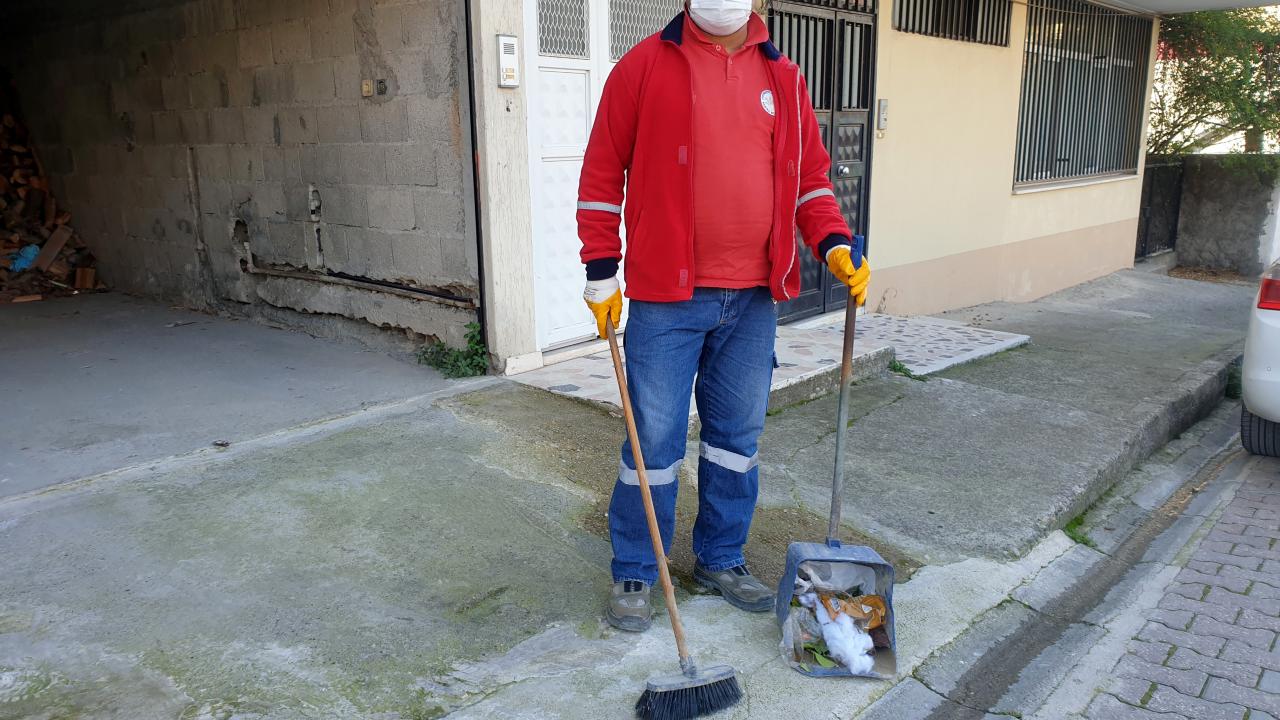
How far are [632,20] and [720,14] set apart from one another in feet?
11.0

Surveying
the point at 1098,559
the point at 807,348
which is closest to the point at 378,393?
the point at 807,348

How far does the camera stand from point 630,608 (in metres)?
3.02

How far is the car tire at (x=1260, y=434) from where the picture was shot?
533 cm

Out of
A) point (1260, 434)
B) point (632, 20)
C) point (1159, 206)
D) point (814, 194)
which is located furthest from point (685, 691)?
point (1159, 206)

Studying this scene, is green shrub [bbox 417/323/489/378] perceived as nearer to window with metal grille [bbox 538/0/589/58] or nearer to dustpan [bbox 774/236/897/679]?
window with metal grille [bbox 538/0/589/58]

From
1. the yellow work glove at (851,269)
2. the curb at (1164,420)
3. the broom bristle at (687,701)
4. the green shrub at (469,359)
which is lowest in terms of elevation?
the curb at (1164,420)

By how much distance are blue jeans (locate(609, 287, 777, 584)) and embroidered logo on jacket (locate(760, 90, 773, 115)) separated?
0.58 meters

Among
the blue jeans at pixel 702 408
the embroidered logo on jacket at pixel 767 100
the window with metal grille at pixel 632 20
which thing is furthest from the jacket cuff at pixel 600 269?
the window with metal grille at pixel 632 20

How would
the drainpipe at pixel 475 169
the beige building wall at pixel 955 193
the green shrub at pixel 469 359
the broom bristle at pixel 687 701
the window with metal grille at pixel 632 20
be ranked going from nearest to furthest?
the broom bristle at pixel 687 701 < the drainpipe at pixel 475 169 < the green shrub at pixel 469 359 < the window with metal grille at pixel 632 20 < the beige building wall at pixel 955 193

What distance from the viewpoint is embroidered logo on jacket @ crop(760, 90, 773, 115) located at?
9.66 feet

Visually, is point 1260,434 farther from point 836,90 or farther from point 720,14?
point 720,14

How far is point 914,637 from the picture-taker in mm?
3135

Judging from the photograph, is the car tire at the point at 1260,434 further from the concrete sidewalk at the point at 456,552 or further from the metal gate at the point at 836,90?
the metal gate at the point at 836,90

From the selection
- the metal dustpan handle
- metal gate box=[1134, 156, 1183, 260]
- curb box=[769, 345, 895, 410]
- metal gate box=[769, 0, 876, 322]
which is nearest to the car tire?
curb box=[769, 345, 895, 410]
